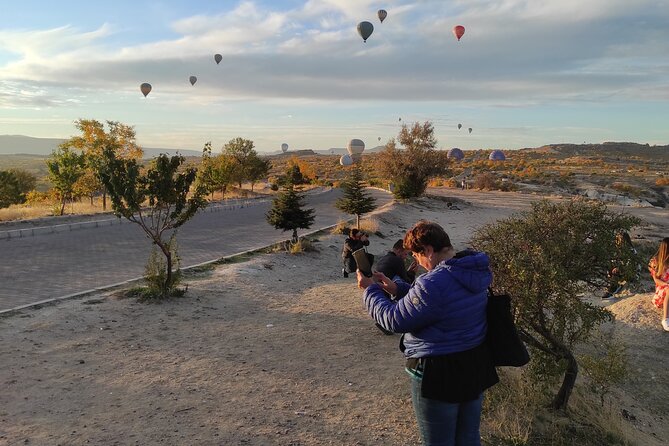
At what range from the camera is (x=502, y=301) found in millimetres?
3092

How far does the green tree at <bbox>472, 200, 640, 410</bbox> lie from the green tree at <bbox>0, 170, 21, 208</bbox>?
35.8 meters

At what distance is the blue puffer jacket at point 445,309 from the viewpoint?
284 cm

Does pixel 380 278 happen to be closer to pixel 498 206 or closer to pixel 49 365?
pixel 49 365

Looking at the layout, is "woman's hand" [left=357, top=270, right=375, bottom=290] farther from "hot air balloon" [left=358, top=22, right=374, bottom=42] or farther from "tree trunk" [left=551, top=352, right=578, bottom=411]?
"hot air balloon" [left=358, top=22, right=374, bottom=42]

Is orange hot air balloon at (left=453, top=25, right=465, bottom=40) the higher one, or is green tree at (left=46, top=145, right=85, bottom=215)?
orange hot air balloon at (left=453, top=25, right=465, bottom=40)

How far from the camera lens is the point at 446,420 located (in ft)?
9.82

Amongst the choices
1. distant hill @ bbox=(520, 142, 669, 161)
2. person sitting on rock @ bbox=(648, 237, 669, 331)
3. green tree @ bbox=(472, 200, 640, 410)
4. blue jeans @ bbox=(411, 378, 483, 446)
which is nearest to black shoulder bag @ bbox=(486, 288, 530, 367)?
blue jeans @ bbox=(411, 378, 483, 446)

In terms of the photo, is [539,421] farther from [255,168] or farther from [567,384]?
[255,168]

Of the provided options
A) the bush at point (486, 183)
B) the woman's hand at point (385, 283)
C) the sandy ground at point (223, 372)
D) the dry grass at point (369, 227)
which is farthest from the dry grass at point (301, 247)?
the bush at point (486, 183)

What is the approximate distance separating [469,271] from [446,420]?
92cm

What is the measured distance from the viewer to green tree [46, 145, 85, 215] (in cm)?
2208

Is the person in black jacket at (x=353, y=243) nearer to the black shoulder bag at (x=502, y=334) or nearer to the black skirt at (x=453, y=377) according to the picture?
the black shoulder bag at (x=502, y=334)

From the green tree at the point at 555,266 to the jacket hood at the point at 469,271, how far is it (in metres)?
1.86

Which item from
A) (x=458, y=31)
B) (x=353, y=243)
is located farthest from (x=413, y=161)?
(x=353, y=243)
